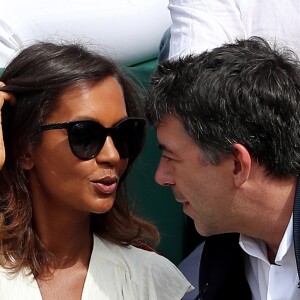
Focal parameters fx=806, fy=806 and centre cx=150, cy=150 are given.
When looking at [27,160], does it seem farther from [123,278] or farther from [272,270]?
[272,270]

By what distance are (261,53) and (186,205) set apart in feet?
1.47

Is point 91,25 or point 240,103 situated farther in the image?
point 91,25

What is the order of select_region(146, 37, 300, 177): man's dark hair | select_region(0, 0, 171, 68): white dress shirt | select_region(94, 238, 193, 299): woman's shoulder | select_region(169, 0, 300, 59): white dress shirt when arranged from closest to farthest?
select_region(146, 37, 300, 177): man's dark hair, select_region(94, 238, 193, 299): woman's shoulder, select_region(169, 0, 300, 59): white dress shirt, select_region(0, 0, 171, 68): white dress shirt

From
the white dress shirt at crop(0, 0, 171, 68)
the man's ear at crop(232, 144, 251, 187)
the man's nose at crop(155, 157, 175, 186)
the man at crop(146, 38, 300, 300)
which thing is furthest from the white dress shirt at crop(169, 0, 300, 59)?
the man's ear at crop(232, 144, 251, 187)

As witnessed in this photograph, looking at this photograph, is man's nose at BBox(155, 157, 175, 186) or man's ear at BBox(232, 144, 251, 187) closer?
man's ear at BBox(232, 144, 251, 187)

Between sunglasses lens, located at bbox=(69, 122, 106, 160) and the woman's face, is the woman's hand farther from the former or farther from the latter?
sunglasses lens, located at bbox=(69, 122, 106, 160)

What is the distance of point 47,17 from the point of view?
2.84m

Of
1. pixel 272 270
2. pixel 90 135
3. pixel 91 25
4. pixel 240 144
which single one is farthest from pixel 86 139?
pixel 91 25

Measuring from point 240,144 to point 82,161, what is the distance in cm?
40

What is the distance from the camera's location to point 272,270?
2.09m

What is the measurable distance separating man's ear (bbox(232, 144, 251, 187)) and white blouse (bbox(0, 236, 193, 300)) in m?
0.38

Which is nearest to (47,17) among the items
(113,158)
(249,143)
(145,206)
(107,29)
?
(107,29)

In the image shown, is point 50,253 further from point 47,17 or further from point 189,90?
point 47,17

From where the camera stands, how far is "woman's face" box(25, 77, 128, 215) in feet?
6.68
